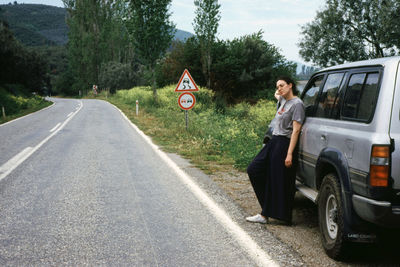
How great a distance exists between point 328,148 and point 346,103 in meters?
0.49

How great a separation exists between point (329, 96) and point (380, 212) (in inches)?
65.6

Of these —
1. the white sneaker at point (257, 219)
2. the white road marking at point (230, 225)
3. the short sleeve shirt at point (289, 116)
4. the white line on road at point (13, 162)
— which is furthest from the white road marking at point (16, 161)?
the short sleeve shirt at point (289, 116)

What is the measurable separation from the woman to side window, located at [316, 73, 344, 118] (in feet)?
0.75

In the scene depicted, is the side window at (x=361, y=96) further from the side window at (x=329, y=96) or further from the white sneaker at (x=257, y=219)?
the white sneaker at (x=257, y=219)

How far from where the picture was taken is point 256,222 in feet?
15.0

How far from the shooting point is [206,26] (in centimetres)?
3250

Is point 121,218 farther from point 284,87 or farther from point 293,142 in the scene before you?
point 284,87

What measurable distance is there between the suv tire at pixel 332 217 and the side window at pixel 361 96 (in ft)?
2.11

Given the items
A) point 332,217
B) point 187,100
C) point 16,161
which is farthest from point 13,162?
point 332,217

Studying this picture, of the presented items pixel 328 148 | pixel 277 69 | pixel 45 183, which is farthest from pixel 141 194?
pixel 277 69

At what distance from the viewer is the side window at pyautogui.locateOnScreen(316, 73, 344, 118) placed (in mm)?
4027

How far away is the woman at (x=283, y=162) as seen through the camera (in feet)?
14.4

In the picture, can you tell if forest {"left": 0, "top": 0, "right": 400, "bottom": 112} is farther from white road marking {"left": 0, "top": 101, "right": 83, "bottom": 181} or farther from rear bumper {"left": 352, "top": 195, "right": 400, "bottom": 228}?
rear bumper {"left": 352, "top": 195, "right": 400, "bottom": 228}

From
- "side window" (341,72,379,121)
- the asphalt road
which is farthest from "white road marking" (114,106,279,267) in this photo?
"side window" (341,72,379,121)
